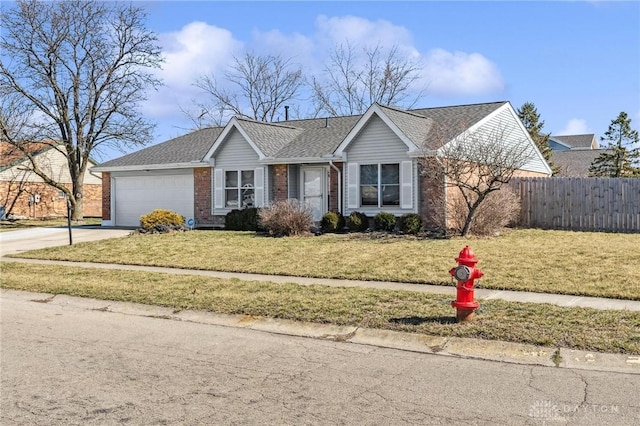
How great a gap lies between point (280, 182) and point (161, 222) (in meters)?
4.61

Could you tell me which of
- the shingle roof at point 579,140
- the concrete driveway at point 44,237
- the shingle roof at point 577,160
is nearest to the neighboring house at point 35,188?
the concrete driveway at point 44,237

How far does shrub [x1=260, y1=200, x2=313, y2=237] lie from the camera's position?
19109 mm

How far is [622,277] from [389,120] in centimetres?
1112

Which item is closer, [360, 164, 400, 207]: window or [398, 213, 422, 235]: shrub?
[398, 213, 422, 235]: shrub

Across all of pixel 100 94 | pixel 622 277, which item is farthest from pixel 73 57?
pixel 622 277

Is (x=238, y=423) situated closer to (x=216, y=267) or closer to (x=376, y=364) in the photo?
(x=376, y=364)

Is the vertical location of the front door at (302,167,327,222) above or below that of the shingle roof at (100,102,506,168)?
below

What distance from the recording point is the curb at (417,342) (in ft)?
20.9

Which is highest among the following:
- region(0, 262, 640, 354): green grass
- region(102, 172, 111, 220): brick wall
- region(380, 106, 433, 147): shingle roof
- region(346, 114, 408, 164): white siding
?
region(380, 106, 433, 147): shingle roof

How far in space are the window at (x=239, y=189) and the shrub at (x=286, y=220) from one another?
4667mm

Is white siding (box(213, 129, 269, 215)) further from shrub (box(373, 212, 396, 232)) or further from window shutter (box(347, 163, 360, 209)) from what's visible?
shrub (box(373, 212, 396, 232))

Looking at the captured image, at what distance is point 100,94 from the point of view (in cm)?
3588

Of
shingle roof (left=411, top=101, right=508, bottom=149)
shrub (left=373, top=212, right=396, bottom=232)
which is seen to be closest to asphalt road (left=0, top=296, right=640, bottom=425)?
shrub (left=373, top=212, right=396, bottom=232)

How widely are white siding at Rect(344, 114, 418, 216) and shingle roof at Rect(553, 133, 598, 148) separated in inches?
2063
